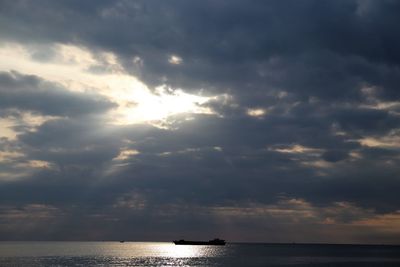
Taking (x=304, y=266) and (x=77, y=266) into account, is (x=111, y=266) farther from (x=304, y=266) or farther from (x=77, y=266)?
(x=304, y=266)

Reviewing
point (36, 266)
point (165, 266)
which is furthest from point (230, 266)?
point (36, 266)

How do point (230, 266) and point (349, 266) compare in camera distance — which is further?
point (349, 266)

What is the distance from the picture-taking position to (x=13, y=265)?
6211 inches

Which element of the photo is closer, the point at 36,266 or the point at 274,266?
the point at 36,266

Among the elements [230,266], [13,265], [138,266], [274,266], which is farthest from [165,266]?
[13,265]

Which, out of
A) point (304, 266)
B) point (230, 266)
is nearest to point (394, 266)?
point (304, 266)

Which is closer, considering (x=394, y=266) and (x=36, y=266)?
(x=36, y=266)

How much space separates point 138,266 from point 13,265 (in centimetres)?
4081

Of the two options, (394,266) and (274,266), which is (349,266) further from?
(274,266)

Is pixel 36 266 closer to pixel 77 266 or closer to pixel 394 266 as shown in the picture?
pixel 77 266

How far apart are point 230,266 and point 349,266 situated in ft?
149

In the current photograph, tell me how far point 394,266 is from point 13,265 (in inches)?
5173

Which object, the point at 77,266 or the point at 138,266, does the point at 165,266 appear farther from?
the point at 77,266

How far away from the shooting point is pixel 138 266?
534 ft
